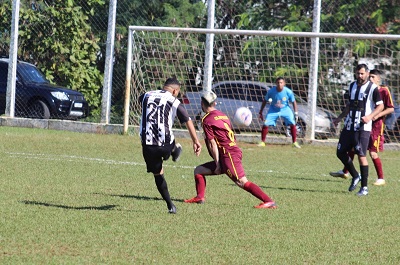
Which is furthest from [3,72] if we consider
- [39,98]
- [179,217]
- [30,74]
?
[179,217]

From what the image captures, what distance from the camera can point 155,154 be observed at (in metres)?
9.91

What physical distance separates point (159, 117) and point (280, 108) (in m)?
11.9

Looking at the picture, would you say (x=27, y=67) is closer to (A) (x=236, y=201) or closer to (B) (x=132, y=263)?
(A) (x=236, y=201)

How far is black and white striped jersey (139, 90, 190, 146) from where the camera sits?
9.91 m

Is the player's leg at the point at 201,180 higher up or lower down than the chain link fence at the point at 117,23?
lower down

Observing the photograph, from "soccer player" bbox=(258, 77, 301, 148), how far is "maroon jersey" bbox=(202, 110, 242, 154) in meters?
10.6

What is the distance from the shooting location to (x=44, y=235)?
827cm

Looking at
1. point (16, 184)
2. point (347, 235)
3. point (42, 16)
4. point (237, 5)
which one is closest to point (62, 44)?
point (42, 16)

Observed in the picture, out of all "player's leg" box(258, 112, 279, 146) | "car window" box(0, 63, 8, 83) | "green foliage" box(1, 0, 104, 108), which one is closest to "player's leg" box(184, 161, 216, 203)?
"player's leg" box(258, 112, 279, 146)

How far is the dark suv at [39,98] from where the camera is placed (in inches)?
956

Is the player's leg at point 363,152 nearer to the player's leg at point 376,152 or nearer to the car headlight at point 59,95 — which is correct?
the player's leg at point 376,152

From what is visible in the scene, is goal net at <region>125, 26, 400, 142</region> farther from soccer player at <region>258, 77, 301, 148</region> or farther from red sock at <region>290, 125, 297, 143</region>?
red sock at <region>290, 125, 297, 143</region>

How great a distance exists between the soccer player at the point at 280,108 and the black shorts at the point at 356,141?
8324 millimetres

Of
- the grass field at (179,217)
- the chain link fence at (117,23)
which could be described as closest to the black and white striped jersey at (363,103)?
the grass field at (179,217)
